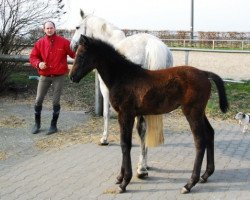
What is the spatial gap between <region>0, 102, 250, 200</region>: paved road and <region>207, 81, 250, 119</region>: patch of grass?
6.41 feet

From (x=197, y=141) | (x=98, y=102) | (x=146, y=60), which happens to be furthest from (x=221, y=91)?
(x=98, y=102)

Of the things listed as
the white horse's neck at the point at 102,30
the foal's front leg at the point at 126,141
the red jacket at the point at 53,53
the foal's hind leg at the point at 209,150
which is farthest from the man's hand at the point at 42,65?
the foal's hind leg at the point at 209,150

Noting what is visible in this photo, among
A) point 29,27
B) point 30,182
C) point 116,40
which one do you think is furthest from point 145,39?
point 29,27

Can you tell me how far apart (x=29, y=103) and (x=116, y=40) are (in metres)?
4.46

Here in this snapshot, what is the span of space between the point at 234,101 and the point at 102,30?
460cm

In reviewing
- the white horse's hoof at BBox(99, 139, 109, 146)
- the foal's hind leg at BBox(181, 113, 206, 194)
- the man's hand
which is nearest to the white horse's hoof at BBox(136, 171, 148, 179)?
the foal's hind leg at BBox(181, 113, 206, 194)

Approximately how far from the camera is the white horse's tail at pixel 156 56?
19.8 ft

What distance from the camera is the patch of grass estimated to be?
31.9ft

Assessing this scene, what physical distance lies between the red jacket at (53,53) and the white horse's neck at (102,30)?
704mm

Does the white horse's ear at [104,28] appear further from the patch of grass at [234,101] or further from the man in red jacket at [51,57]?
the patch of grass at [234,101]

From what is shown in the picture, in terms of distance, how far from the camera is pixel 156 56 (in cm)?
604

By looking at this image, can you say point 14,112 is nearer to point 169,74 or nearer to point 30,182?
point 30,182

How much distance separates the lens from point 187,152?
273 inches

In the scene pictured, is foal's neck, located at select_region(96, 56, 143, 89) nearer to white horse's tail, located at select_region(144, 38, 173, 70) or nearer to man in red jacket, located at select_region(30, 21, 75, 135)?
white horse's tail, located at select_region(144, 38, 173, 70)
